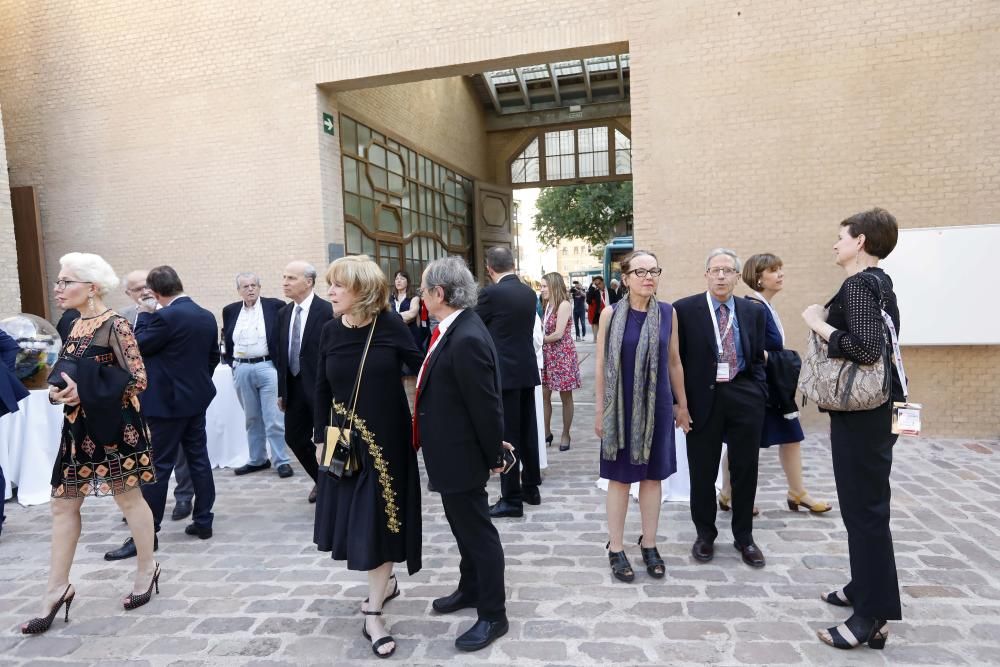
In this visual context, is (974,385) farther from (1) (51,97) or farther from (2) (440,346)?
(1) (51,97)

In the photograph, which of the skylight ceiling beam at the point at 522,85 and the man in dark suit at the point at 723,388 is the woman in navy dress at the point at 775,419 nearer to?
the man in dark suit at the point at 723,388

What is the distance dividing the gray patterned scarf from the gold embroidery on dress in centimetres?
127

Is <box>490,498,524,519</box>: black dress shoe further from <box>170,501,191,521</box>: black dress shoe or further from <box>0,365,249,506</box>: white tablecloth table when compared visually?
<box>0,365,249,506</box>: white tablecloth table

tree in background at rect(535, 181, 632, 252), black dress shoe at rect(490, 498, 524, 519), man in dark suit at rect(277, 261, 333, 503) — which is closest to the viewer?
black dress shoe at rect(490, 498, 524, 519)

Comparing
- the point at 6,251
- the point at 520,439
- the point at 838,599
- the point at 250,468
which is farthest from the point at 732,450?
the point at 6,251

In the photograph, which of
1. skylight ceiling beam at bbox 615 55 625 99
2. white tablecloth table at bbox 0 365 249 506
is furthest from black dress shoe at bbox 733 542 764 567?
skylight ceiling beam at bbox 615 55 625 99

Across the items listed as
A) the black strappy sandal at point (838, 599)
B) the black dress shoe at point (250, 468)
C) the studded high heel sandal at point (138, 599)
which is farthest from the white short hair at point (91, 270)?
the black strappy sandal at point (838, 599)

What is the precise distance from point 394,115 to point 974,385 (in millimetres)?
10216

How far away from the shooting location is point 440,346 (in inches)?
115

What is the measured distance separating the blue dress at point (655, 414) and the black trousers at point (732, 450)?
0.31m

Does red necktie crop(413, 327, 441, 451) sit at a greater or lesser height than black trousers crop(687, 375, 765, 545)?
greater

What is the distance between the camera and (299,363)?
16.5 feet

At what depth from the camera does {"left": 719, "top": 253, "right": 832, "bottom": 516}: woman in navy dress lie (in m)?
4.22

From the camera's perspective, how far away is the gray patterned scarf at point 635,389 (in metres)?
3.56
